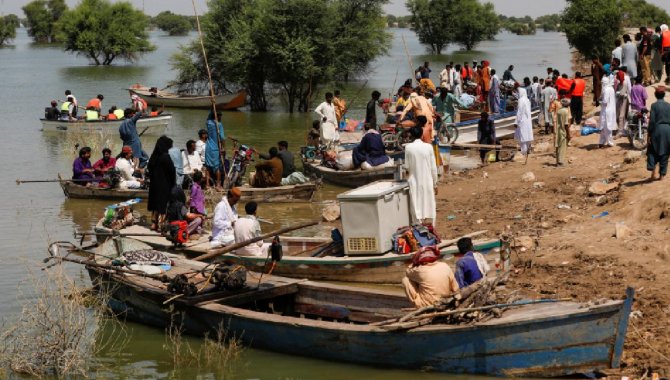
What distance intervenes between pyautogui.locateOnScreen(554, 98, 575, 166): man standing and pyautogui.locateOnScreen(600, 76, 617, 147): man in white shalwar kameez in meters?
0.92

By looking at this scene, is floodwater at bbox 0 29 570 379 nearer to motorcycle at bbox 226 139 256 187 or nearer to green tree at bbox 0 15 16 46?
motorcycle at bbox 226 139 256 187

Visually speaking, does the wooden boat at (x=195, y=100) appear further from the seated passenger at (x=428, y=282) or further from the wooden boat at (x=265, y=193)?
the seated passenger at (x=428, y=282)

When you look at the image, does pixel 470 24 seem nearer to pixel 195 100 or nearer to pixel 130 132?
pixel 195 100

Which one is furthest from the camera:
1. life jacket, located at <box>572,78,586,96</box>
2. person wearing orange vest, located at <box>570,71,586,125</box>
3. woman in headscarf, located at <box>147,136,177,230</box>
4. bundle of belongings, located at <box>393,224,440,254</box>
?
person wearing orange vest, located at <box>570,71,586,125</box>

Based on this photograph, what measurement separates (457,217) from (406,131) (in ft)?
13.3

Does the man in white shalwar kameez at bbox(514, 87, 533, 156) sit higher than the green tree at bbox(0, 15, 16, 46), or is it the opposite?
the green tree at bbox(0, 15, 16, 46)

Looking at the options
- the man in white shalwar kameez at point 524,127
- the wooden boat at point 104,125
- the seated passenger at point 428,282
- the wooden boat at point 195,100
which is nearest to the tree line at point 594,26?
the wooden boat at point 195,100

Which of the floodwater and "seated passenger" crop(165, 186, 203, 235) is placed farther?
"seated passenger" crop(165, 186, 203, 235)

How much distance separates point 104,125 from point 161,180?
13758mm

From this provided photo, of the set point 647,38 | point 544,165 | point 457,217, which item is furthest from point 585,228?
point 647,38

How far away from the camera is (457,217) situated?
14812 mm

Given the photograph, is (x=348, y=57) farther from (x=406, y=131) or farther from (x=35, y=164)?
(x=406, y=131)

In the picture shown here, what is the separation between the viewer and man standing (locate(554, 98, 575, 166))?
16500 mm

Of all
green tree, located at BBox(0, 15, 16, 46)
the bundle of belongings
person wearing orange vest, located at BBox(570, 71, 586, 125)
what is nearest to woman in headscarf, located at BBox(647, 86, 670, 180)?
the bundle of belongings
